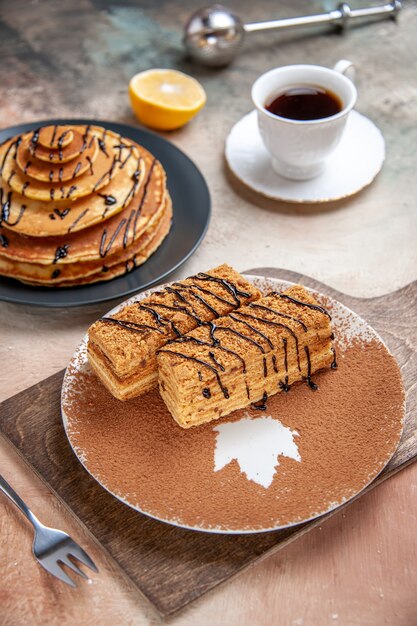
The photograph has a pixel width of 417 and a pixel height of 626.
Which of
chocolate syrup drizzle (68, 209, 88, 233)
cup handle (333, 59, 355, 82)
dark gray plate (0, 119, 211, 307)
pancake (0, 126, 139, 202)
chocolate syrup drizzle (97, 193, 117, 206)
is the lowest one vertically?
cup handle (333, 59, 355, 82)

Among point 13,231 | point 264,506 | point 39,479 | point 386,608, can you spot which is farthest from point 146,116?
point 386,608

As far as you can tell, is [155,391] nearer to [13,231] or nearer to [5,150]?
[13,231]

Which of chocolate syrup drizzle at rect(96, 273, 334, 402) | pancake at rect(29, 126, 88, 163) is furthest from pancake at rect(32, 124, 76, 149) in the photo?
chocolate syrup drizzle at rect(96, 273, 334, 402)

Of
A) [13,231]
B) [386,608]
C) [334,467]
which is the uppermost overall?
[13,231]

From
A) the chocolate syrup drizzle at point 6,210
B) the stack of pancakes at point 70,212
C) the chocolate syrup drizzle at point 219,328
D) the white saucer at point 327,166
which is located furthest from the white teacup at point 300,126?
the chocolate syrup drizzle at point 6,210

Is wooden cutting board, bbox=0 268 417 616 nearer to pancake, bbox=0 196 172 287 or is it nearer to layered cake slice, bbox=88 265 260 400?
layered cake slice, bbox=88 265 260 400

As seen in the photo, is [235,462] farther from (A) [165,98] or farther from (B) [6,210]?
(A) [165,98]

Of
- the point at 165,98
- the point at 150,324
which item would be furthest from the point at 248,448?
the point at 165,98
